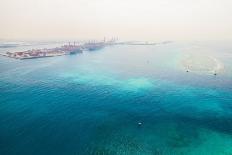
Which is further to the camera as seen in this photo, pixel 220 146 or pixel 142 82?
pixel 142 82

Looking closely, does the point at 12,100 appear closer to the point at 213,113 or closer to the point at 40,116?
the point at 40,116

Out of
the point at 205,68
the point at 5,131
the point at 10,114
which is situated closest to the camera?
the point at 5,131

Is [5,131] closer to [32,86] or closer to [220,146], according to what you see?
[32,86]

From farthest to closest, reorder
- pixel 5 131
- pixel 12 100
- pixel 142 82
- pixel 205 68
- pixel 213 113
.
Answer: pixel 205 68 < pixel 142 82 < pixel 12 100 < pixel 213 113 < pixel 5 131

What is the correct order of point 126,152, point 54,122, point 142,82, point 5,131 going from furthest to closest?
point 142,82 → point 54,122 → point 5,131 → point 126,152

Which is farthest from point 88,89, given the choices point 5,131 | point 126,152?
point 126,152

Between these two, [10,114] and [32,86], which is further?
[32,86]

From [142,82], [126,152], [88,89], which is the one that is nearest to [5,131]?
[126,152]
